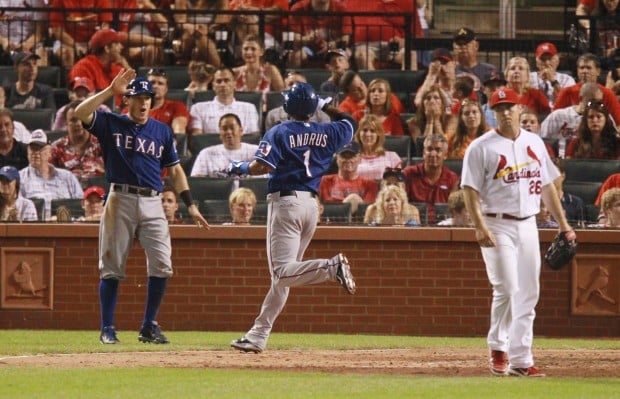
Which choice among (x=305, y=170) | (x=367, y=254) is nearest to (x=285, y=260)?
(x=305, y=170)

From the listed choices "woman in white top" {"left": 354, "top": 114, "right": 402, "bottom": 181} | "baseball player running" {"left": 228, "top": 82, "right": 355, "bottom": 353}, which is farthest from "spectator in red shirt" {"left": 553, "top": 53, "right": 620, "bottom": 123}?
"baseball player running" {"left": 228, "top": 82, "right": 355, "bottom": 353}

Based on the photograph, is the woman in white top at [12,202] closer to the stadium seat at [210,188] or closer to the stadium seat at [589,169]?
the stadium seat at [210,188]

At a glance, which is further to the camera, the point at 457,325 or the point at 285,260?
the point at 457,325

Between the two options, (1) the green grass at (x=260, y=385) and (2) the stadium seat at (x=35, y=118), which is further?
(2) the stadium seat at (x=35, y=118)

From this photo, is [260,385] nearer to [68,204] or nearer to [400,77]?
[68,204]

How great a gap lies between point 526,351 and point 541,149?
129cm

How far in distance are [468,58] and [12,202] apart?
5.60m

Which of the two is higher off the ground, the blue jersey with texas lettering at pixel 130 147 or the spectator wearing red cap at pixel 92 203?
the blue jersey with texas lettering at pixel 130 147

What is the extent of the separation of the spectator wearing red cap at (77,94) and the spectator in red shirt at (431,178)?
363 centimetres

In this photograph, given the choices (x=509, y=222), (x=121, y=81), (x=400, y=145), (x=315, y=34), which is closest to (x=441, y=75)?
(x=400, y=145)

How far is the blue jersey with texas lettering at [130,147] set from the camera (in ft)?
34.4

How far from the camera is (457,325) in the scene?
41.2 feet

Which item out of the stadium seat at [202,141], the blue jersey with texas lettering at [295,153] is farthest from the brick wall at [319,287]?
the blue jersey with texas lettering at [295,153]

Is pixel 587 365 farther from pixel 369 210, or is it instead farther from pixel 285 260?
pixel 369 210
